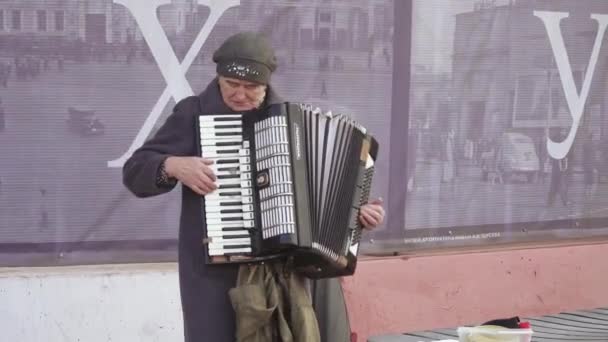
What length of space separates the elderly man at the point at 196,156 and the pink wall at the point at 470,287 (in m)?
1.44

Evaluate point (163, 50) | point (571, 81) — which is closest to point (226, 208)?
point (163, 50)

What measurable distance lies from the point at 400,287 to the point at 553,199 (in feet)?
3.49

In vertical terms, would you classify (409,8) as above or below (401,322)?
above

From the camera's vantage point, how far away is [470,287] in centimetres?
444

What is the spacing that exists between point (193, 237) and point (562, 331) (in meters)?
1.37

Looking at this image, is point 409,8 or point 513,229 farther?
point 513,229

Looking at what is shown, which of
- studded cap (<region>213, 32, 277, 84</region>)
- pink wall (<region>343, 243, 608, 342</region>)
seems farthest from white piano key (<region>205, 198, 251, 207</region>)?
pink wall (<region>343, 243, 608, 342</region>)

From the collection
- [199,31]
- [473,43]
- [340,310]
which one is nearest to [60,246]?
[199,31]

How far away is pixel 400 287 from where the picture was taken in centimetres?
429

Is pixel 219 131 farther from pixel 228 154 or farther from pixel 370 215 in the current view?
pixel 370 215

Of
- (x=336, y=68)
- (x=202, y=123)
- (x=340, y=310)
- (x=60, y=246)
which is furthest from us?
(x=336, y=68)

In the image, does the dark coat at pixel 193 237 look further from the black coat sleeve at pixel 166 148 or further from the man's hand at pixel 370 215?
the man's hand at pixel 370 215

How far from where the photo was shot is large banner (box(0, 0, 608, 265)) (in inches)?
149

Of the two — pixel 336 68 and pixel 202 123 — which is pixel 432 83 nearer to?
pixel 336 68
